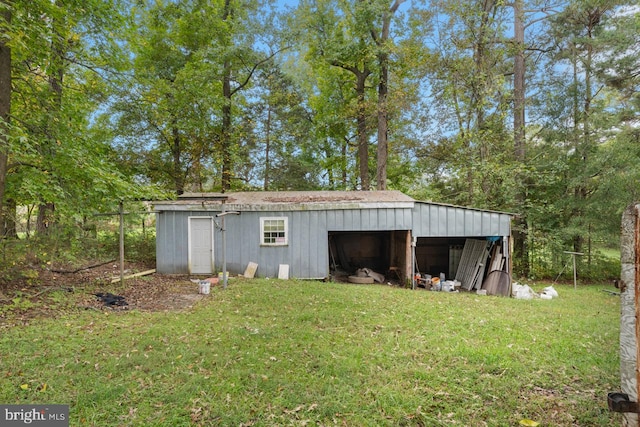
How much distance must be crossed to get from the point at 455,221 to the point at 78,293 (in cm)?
1003

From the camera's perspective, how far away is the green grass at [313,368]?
2.93 m

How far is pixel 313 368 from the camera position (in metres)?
3.73

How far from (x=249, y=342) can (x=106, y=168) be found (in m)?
5.30

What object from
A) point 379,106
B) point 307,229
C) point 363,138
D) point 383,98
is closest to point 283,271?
point 307,229

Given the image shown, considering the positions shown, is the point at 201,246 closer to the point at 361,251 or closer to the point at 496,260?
the point at 361,251

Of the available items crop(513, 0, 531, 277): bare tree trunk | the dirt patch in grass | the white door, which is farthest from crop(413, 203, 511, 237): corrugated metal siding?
the dirt patch in grass

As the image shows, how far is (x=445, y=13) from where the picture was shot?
13.1 m

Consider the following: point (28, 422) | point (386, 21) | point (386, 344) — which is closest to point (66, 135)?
point (28, 422)

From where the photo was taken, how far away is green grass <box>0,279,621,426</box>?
2.93m

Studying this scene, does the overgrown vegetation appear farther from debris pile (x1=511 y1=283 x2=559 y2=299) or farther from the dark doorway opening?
debris pile (x1=511 y1=283 x2=559 y2=299)

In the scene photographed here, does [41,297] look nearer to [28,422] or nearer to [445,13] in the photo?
[28,422]

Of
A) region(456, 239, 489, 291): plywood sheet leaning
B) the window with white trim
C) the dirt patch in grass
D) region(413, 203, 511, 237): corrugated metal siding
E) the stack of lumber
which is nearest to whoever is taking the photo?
the dirt patch in grass

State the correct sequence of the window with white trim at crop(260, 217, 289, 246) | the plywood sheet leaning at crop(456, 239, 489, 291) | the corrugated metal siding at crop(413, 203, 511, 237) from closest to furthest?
the corrugated metal siding at crop(413, 203, 511, 237), the window with white trim at crop(260, 217, 289, 246), the plywood sheet leaning at crop(456, 239, 489, 291)

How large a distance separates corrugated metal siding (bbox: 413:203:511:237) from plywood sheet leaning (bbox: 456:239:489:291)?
3.88 feet
